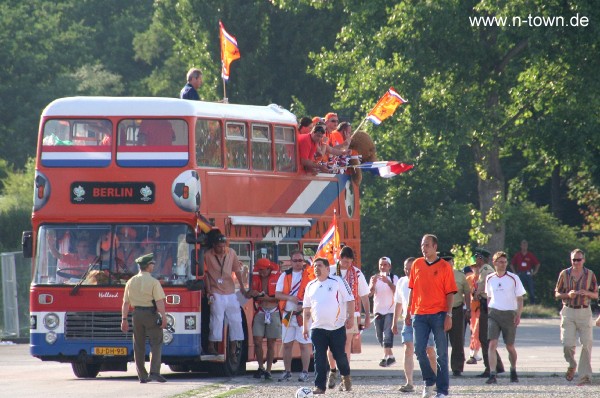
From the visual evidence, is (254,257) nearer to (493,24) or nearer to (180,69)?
(493,24)

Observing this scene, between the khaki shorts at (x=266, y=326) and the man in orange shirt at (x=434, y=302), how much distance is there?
4.80 metres

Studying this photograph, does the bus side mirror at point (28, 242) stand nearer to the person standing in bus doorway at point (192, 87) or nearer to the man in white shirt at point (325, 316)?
the person standing in bus doorway at point (192, 87)

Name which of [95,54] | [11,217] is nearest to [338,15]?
[11,217]

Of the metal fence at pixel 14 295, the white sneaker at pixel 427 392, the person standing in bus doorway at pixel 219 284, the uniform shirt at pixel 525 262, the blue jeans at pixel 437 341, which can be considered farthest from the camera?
the uniform shirt at pixel 525 262

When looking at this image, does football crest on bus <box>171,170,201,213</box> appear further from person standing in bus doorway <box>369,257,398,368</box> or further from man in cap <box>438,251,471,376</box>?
person standing in bus doorway <box>369,257,398,368</box>

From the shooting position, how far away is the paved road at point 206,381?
1925 cm

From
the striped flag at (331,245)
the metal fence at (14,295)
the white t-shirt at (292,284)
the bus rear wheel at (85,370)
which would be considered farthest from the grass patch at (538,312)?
the white t-shirt at (292,284)

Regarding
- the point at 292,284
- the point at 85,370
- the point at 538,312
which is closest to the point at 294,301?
the point at 292,284

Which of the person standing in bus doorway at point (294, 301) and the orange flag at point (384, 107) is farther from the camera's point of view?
the orange flag at point (384, 107)

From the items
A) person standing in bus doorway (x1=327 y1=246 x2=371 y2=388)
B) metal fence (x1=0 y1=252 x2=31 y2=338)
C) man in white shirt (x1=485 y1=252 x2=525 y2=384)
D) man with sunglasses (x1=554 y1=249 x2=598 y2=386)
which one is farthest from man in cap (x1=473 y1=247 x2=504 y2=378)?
metal fence (x1=0 y1=252 x2=31 y2=338)

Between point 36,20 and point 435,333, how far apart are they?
5574cm

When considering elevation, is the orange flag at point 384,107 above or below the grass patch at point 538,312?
above

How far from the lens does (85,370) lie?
907 inches

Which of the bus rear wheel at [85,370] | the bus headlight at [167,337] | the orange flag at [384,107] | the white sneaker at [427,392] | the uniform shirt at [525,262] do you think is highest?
the orange flag at [384,107]
